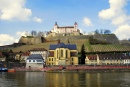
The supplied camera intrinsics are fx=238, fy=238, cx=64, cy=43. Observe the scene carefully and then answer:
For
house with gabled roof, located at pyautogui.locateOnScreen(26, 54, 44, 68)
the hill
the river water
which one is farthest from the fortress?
the river water

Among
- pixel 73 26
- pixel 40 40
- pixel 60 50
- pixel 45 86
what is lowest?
pixel 45 86

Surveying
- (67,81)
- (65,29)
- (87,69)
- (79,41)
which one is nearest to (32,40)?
(65,29)

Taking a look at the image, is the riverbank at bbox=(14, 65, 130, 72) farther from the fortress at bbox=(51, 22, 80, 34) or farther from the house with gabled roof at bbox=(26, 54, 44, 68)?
the fortress at bbox=(51, 22, 80, 34)

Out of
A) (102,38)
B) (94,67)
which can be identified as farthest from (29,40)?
(94,67)

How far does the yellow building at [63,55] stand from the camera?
99250 millimetres

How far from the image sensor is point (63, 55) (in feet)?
327

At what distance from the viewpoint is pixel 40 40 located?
171125 mm

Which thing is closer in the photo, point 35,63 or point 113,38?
point 35,63

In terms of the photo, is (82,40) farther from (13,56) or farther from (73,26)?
(13,56)

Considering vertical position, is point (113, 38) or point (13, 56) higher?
point (113, 38)

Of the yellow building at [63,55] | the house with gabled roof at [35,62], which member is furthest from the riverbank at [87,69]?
the yellow building at [63,55]

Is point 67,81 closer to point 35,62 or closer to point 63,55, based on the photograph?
point 35,62

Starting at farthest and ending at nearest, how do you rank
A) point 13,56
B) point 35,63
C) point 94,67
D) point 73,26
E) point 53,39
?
point 73,26 → point 53,39 → point 13,56 → point 35,63 → point 94,67

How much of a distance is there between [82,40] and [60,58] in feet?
220
